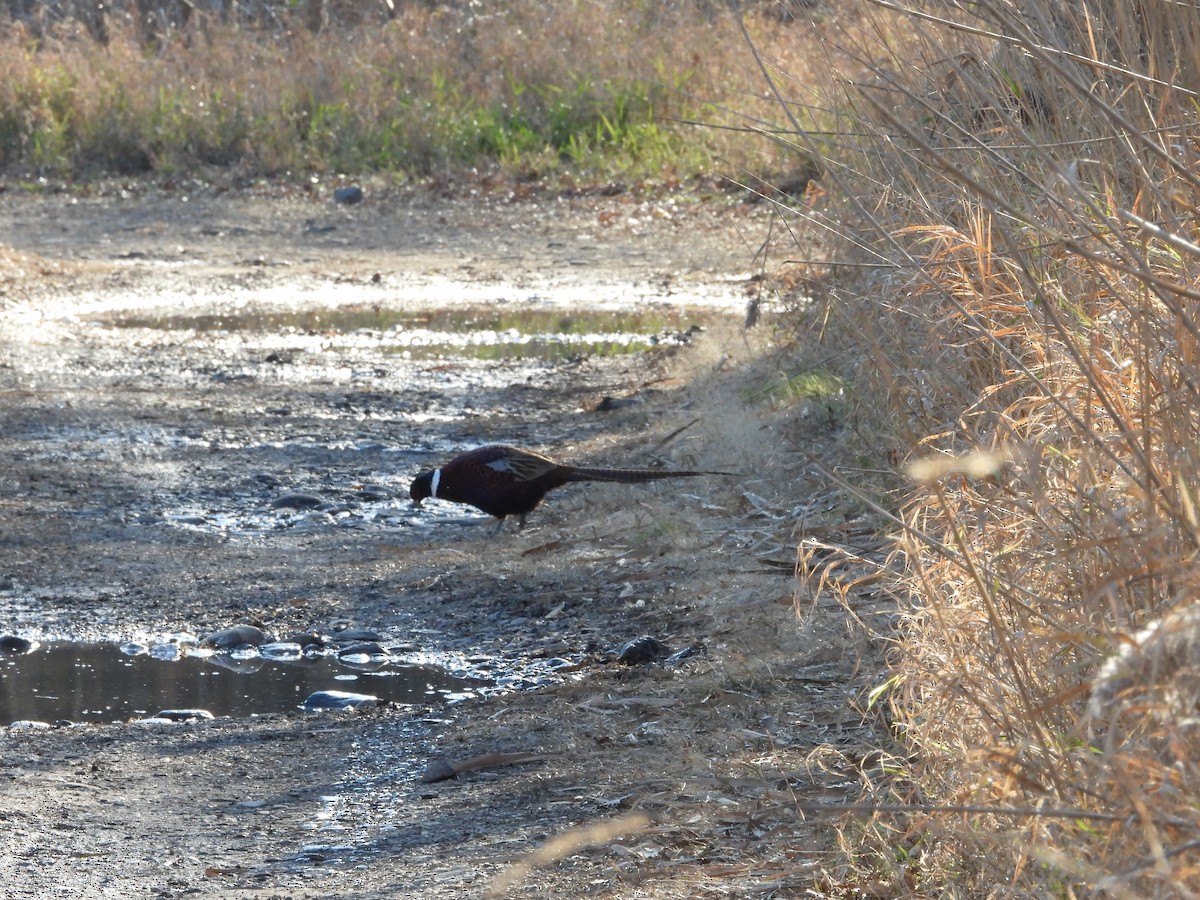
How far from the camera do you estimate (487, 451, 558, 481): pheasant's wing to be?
505 centimetres

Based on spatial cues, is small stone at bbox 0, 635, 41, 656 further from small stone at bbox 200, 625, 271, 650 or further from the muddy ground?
small stone at bbox 200, 625, 271, 650

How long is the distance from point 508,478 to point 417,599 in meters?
0.64

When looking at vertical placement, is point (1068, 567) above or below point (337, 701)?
above

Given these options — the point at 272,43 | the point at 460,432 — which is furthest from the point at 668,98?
the point at 460,432

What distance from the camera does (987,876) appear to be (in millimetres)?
2156

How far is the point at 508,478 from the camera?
505 cm

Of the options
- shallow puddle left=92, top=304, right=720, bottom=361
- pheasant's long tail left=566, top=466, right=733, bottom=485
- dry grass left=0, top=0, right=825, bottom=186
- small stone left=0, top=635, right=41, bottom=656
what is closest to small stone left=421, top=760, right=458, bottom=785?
small stone left=0, top=635, right=41, bottom=656

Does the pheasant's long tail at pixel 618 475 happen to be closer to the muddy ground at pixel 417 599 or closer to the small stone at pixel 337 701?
the muddy ground at pixel 417 599

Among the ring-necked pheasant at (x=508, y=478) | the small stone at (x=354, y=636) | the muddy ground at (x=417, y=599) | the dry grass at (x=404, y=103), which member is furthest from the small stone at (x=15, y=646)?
the dry grass at (x=404, y=103)

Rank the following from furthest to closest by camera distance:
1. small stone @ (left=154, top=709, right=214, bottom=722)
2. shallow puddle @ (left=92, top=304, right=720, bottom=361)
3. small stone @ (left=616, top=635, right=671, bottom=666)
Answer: shallow puddle @ (left=92, top=304, right=720, bottom=361) → small stone @ (left=616, top=635, right=671, bottom=666) → small stone @ (left=154, top=709, right=214, bottom=722)

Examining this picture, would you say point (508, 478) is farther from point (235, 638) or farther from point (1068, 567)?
point (1068, 567)

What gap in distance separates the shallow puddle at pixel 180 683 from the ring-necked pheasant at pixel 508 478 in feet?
3.53

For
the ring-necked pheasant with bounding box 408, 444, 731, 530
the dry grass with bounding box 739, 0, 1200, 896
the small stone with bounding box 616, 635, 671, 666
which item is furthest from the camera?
the ring-necked pheasant with bounding box 408, 444, 731, 530

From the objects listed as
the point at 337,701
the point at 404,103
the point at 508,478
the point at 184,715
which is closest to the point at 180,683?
the point at 184,715
